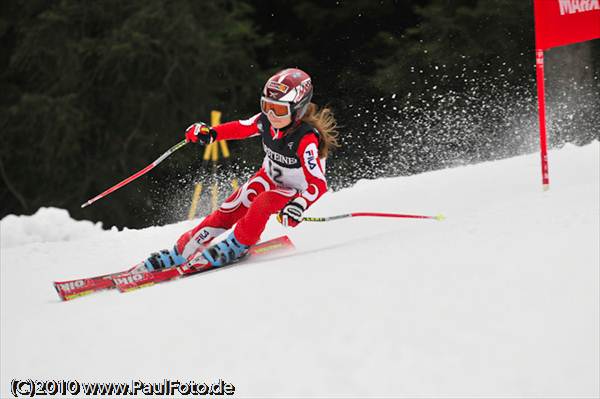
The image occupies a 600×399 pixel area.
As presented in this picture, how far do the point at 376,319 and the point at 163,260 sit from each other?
1.95 meters

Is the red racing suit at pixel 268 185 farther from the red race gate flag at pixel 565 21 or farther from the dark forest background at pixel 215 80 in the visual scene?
the dark forest background at pixel 215 80

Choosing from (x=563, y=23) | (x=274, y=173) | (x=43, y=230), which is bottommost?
(x=43, y=230)

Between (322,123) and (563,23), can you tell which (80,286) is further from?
(563,23)

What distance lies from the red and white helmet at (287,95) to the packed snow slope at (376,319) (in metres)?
0.82

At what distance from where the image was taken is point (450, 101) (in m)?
12.3

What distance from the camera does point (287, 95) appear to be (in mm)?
4629

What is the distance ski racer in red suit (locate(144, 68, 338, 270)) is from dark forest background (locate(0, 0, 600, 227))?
6228mm

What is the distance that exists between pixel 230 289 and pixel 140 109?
1075 centimetres

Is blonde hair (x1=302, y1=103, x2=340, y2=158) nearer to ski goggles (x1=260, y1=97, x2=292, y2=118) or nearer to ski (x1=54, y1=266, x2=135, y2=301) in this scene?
ski goggles (x1=260, y1=97, x2=292, y2=118)

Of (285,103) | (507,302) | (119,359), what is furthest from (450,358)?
(285,103)

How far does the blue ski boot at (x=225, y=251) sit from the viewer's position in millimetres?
4590

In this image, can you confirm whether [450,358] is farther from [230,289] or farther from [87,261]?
[87,261]

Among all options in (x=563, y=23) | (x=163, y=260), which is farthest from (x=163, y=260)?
(x=563, y=23)

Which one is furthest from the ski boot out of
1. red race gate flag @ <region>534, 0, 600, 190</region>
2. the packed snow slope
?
red race gate flag @ <region>534, 0, 600, 190</region>
